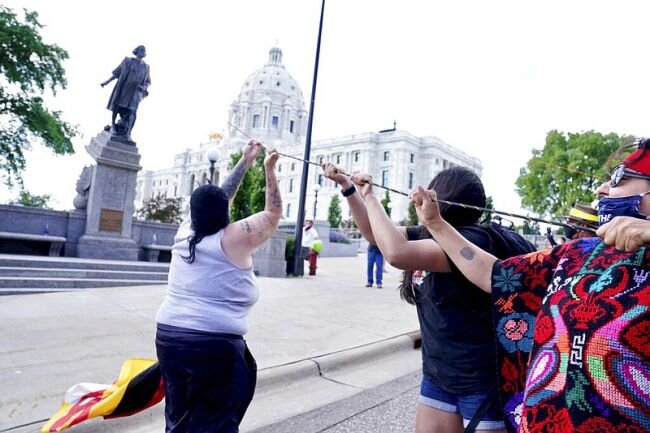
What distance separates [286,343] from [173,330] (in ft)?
11.8

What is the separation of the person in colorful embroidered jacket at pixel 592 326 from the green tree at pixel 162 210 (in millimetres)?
32164

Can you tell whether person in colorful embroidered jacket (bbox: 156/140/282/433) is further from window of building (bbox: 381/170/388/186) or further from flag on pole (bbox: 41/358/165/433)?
window of building (bbox: 381/170/388/186)

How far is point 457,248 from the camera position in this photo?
1.79 metres

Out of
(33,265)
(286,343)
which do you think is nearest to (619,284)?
(286,343)

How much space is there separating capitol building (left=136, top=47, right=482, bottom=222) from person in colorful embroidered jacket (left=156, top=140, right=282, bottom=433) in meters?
66.5

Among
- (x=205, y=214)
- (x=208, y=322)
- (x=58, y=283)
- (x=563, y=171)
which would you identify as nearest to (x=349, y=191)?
(x=205, y=214)

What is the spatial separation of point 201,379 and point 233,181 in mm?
1378

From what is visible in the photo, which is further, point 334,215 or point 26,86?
point 334,215

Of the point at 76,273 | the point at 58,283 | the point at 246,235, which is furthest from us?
the point at 76,273

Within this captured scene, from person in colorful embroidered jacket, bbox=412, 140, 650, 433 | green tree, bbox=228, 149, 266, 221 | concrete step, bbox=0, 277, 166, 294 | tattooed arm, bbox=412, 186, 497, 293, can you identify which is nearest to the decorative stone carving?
concrete step, bbox=0, 277, 166, 294

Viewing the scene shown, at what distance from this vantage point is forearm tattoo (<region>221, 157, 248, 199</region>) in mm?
3071

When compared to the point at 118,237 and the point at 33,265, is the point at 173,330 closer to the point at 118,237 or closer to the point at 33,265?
the point at 33,265

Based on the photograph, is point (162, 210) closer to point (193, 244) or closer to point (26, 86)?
point (26, 86)

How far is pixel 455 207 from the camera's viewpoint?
212 cm
